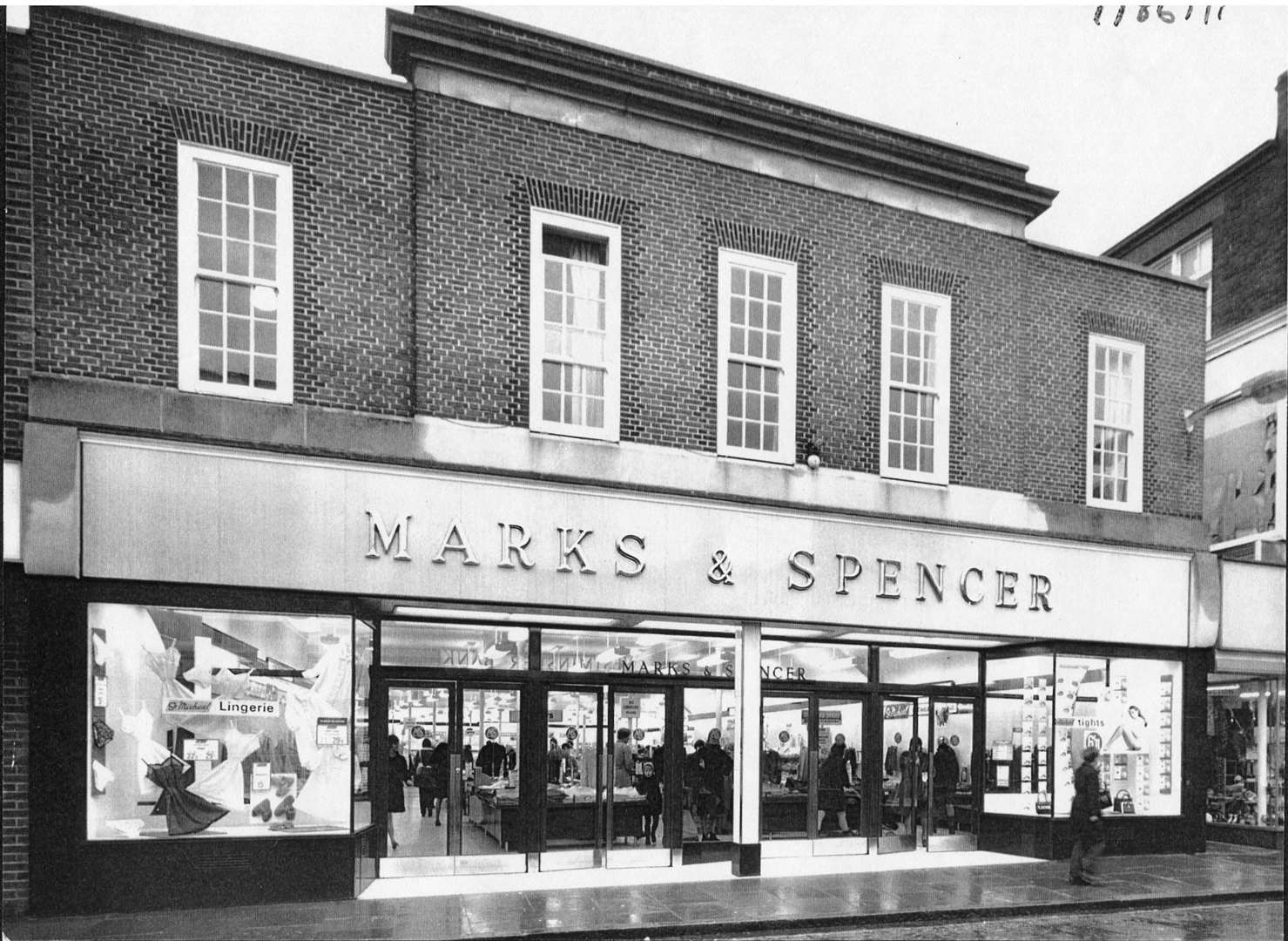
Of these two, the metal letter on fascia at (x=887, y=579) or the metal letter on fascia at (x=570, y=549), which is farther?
the metal letter on fascia at (x=887, y=579)

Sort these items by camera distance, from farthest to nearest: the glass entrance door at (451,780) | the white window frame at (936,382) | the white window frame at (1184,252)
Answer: the white window frame at (1184,252) < the white window frame at (936,382) < the glass entrance door at (451,780)

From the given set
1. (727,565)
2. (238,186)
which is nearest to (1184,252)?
(727,565)

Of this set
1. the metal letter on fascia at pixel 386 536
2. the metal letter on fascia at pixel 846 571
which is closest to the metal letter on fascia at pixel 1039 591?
the metal letter on fascia at pixel 846 571

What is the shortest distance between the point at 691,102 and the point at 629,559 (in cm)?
615

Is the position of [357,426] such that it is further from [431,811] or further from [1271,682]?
[1271,682]

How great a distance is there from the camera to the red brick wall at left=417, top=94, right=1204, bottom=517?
1254 centimetres

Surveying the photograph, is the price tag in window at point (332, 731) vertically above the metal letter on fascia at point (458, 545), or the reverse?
the metal letter on fascia at point (458, 545)

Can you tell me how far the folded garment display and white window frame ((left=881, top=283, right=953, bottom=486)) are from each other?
31.9ft

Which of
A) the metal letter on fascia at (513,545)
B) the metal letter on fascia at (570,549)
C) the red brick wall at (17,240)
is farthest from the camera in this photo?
the metal letter on fascia at (570,549)

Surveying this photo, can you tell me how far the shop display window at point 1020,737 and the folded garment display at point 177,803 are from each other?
11290 mm

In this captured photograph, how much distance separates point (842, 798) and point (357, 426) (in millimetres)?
8942

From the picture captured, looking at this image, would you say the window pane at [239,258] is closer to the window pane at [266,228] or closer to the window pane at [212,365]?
the window pane at [266,228]

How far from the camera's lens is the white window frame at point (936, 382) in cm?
1495

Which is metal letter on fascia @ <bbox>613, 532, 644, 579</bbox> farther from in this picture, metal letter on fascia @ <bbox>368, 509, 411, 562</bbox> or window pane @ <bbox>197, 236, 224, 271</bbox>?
window pane @ <bbox>197, 236, 224, 271</bbox>
